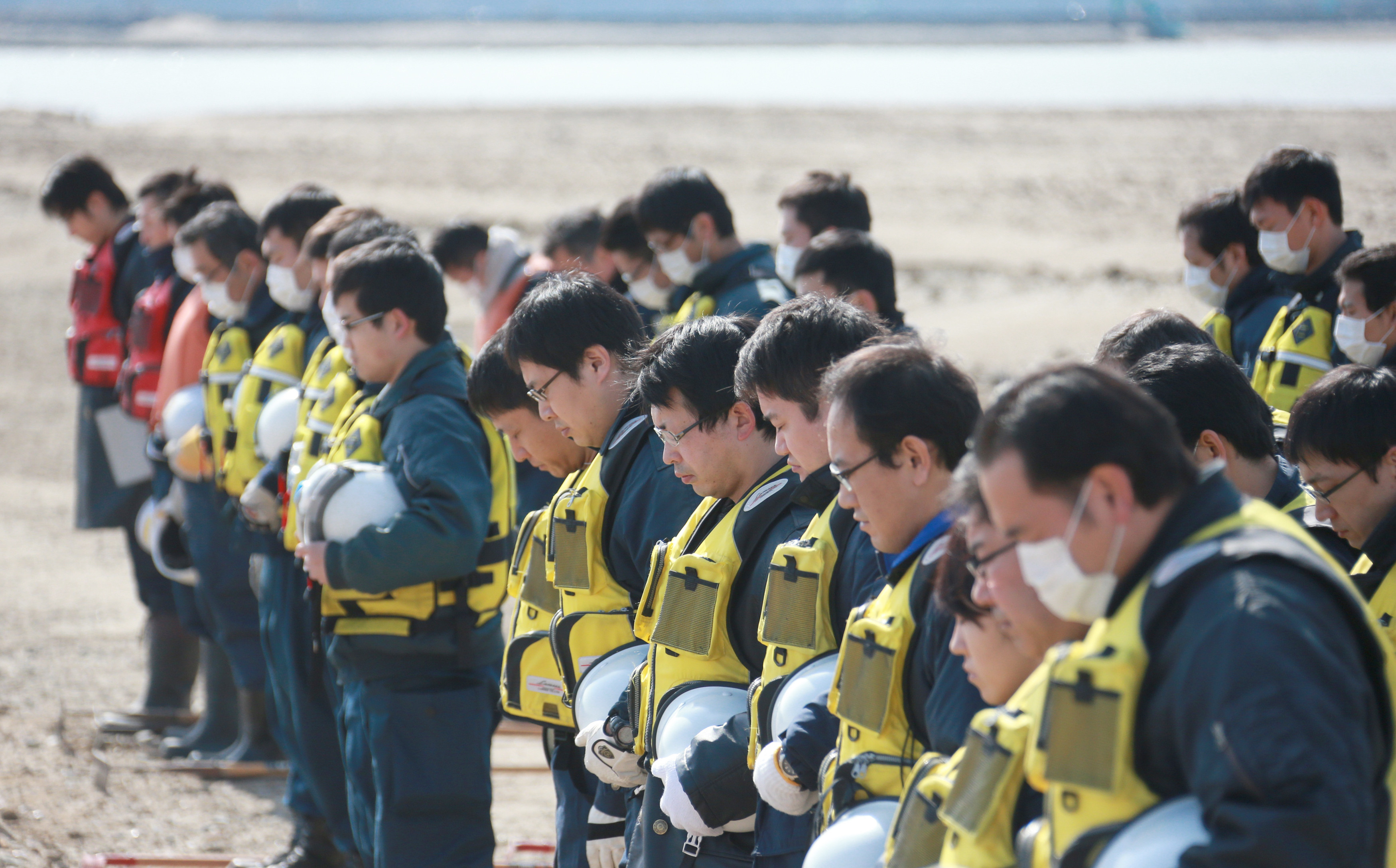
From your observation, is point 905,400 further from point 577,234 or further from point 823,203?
point 577,234

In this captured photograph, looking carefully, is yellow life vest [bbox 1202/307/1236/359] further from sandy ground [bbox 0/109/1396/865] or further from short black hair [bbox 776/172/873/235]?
short black hair [bbox 776/172/873/235]

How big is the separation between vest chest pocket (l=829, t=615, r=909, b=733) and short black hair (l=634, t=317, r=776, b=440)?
2.90ft

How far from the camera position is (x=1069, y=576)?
6.33ft

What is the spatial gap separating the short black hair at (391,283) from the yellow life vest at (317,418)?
1.81ft

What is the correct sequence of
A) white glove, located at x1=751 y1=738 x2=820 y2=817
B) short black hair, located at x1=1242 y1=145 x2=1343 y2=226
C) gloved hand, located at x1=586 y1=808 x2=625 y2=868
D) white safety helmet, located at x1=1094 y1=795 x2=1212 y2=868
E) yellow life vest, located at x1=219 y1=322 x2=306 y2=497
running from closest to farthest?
white safety helmet, located at x1=1094 y1=795 x2=1212 y2=868 → white glove, located at x1=751 y1=738 x2=820 y2=817 → gloved hand, located at x1=586 y1=808 x2=625 y2=868 → short black hair, located at x1=1242 y1=145 x2=1343 y2=226 → yellow life vest, located at x1=219 y1=322 x2=306 y2=497

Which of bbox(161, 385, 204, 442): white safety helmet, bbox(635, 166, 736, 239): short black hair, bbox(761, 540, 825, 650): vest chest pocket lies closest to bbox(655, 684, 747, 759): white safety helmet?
bbox(761, 540, 825, 650): vest chest pocket

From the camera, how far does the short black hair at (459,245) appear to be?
7535 millimetres

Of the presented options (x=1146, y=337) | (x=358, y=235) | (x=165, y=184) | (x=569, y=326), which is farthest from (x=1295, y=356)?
(x=165, y=184)

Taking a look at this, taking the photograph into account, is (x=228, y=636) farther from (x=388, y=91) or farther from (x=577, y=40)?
(x=577, y=40)

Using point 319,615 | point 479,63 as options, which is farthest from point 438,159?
point 479,63

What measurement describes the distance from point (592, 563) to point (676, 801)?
88cm

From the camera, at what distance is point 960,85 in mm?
41312

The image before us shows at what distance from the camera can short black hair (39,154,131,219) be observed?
8102 mm

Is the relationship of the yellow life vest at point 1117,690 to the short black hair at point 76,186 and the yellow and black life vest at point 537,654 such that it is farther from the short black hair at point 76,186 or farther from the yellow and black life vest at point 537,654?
the short black hair at point 76,186
